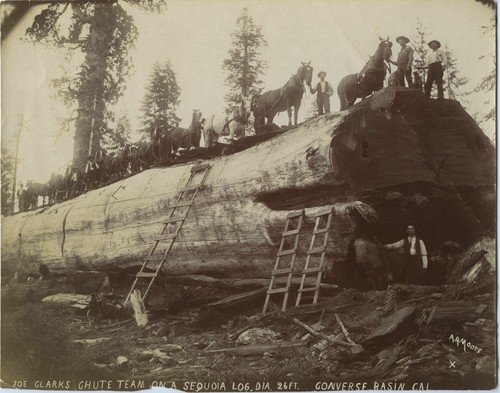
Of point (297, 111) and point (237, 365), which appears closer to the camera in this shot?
point (237, 365)

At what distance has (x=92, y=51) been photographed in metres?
11.4

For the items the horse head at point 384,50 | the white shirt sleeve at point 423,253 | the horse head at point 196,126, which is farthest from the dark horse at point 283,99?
the white shirt sleeve at point 423,253

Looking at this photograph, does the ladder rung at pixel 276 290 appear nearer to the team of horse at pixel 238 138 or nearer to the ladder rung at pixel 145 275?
the team of horse at pixel 238 138

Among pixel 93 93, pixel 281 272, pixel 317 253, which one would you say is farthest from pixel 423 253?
pixel 93 93

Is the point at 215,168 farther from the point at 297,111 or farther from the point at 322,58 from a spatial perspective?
the point at 322,58

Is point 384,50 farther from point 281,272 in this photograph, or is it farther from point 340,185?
point 281,272

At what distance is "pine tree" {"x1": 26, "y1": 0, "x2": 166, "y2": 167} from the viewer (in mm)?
11305

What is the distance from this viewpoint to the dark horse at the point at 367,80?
10.6 meters

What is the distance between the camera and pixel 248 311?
33.5 feet

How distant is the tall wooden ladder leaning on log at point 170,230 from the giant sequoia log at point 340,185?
0.09 meters

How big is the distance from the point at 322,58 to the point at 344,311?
11.6 feet

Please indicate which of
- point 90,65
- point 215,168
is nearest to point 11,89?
point 90,65
